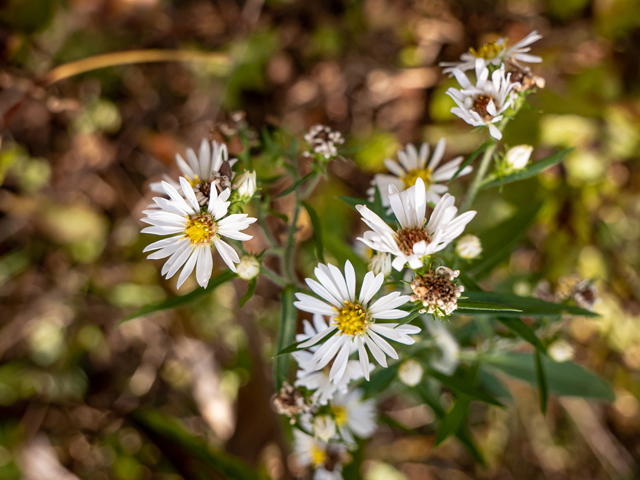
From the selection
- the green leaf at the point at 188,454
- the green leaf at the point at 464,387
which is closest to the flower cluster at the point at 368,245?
the green leaf at the point at 464,387

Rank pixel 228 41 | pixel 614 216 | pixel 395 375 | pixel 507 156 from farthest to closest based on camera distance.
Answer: pixel 228 41, pixel 614 216, pixel 395 375, pixel 507 156

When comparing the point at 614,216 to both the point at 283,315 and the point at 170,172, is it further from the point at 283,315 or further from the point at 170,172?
the point at 170,172

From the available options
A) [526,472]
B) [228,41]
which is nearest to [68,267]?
[228,41]

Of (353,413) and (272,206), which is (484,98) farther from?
(272,206)

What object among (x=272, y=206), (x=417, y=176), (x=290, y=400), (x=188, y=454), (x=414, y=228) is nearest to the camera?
(x=414, y=228)

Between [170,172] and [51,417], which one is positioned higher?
[170,172]

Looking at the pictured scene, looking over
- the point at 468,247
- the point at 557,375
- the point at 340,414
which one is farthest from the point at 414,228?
the point at 557,375
